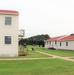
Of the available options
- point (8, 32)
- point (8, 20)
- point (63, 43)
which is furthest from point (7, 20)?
point (63, 43)

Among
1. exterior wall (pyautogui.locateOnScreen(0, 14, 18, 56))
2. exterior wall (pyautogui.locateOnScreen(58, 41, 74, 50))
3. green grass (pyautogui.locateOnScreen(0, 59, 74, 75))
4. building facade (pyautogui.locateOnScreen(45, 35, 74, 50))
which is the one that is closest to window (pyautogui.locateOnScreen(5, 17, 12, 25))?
exterior wall (pyautogui.locateOnScreen(0, 14, 18, 56))

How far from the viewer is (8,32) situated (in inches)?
1153

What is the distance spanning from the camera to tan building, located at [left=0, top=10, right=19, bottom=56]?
95.4 feet

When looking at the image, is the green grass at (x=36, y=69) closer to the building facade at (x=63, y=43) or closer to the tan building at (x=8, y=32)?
the tan building at (x=8, y=32)

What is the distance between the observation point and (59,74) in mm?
14328

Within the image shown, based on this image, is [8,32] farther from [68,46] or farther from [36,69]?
[68,46]

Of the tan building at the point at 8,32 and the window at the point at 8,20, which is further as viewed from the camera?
the window at the point at 8,20

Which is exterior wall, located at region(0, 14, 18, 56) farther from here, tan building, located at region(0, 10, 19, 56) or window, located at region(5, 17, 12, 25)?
window, located at region(5, 17, 12, 25)

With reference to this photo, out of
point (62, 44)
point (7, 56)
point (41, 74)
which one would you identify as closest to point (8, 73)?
point (41, 74)

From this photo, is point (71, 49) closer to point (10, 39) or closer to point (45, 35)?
point (10, 39)

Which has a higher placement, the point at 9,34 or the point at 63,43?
the point at 9,34

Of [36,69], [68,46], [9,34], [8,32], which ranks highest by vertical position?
[8,32]

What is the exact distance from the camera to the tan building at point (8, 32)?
1145 inches

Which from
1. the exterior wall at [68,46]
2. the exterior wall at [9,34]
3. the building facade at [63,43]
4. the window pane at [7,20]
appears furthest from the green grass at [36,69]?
the building facade at [63,43]
